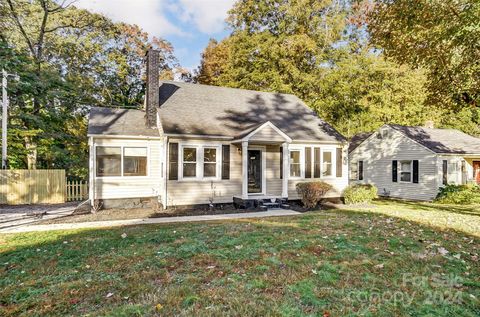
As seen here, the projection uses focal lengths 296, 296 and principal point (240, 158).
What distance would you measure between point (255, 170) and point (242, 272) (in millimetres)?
9442

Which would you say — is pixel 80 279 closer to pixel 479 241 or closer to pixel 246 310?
pixel 246 310

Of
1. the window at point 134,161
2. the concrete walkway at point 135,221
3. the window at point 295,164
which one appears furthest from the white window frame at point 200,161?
the window at point 295,164

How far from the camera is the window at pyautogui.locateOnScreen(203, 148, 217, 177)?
13.0 metres

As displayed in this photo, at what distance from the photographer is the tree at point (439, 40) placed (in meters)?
8.48

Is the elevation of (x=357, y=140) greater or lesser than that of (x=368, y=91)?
lesser

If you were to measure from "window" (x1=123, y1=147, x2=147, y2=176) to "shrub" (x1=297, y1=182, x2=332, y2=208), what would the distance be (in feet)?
23.6

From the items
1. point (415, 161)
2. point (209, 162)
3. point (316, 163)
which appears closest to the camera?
point (209, 162)

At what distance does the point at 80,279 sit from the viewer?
4.65 meters

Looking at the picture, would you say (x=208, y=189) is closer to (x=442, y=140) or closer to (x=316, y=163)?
(x=316, y=163)

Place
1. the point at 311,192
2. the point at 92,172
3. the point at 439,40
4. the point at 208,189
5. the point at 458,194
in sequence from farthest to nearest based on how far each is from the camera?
1. the point at 458,194
2. the point at 311,192
3. the point at 208,189
4. the point at 92,172
5. the point at 439,40

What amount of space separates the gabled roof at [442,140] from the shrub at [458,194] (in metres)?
2.27

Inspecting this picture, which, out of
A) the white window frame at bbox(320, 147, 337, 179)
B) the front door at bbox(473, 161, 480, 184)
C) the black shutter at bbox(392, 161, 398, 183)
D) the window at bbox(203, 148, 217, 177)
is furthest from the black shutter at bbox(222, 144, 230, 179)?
the front door at bbox(473, 161, 480, 184)

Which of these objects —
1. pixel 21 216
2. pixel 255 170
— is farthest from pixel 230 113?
pixel 21 216

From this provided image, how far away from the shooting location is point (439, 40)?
8.92 m
